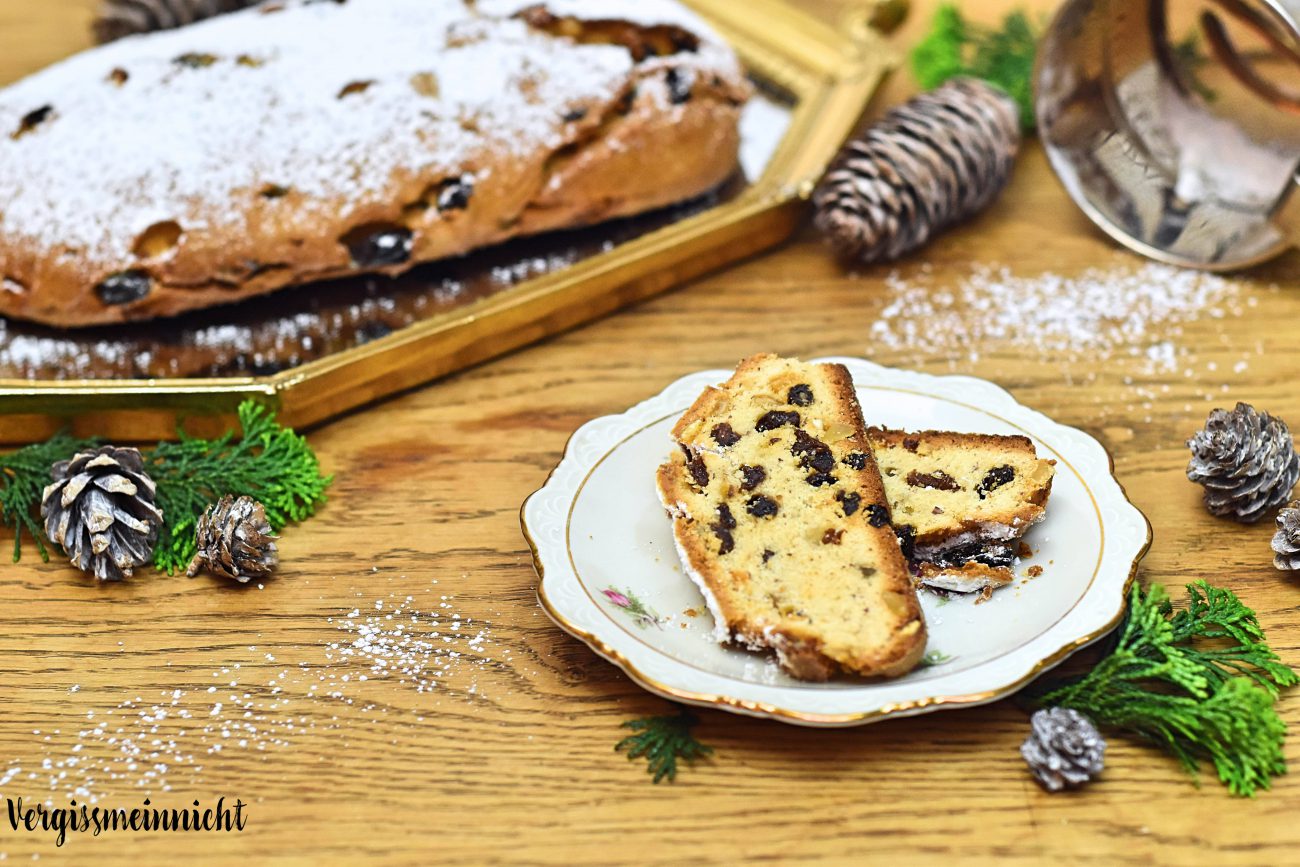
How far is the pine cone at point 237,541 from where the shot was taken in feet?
5.34

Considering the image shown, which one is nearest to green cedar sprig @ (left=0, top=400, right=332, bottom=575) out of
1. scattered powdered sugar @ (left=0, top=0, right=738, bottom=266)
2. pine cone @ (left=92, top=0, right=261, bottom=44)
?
scattered powdered sugar @ (left=0, top=0, right=738, bottom=266)

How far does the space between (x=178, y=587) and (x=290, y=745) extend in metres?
0.36

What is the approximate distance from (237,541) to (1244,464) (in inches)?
52.5

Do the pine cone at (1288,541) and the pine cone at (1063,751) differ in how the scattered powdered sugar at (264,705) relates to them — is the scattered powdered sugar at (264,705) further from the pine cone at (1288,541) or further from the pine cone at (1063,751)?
Result: the pine cone at (1288,541)

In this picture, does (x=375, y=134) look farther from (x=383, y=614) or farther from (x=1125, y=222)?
(x=1125, y=222)

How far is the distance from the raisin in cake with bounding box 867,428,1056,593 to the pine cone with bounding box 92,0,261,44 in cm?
183

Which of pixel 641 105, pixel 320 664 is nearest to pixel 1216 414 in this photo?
pixel 641 105

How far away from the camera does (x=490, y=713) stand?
4.76ft

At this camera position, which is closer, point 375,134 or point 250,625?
point 250,625

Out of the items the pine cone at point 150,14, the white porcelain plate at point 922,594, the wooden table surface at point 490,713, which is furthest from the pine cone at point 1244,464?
the pine cone at point 150,14

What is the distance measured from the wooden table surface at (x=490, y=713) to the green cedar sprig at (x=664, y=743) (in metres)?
0.02

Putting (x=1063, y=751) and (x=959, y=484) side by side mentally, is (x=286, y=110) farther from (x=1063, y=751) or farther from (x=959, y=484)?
(x=1063, y=751)

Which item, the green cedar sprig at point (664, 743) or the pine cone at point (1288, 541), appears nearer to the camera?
the green cedar sprig at point (664, 743)

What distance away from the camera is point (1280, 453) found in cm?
171
